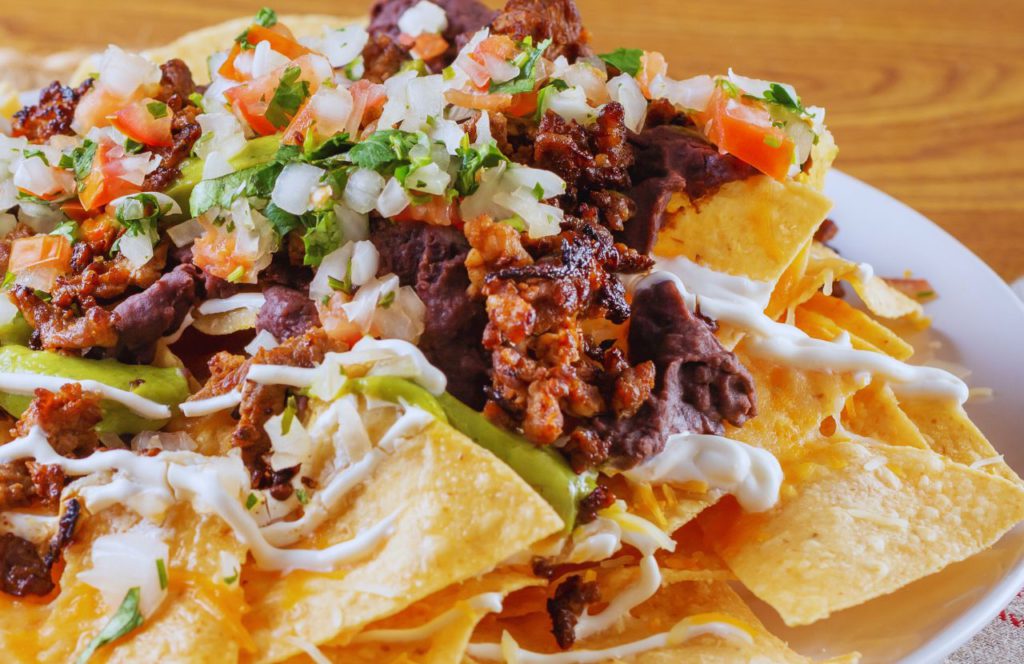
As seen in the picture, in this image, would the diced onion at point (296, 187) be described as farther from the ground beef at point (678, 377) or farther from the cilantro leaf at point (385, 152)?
the ground beef at point (678, 377)

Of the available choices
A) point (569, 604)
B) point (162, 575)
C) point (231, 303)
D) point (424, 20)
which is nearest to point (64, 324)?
point (231, 303)

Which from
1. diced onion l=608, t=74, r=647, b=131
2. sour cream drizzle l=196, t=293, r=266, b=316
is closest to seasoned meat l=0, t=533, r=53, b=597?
sour cream drizzle l=196, t=293, r=266, b=316

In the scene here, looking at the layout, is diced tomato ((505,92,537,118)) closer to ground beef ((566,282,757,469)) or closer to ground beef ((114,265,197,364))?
ground beef ((566,282,757,469))

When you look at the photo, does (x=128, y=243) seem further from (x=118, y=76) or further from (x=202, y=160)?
(x=118, y=76)

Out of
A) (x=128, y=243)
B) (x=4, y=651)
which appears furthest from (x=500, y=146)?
(x=4, y=651)

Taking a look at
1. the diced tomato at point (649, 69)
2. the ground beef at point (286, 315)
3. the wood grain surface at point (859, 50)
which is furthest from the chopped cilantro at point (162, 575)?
the wood grain surface at point (859, 50)

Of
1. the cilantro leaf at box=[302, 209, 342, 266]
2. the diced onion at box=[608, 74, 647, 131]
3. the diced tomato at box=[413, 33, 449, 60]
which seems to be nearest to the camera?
the cilantro leaf at box=[302, 209, 342, 266]
